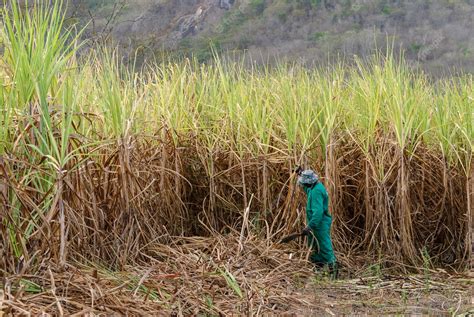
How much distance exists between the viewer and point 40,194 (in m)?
3.42

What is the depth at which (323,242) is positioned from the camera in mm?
5234

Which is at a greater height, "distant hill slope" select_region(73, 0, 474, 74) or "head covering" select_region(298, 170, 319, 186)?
"head covering" select_region(298, 170, 319, 186)

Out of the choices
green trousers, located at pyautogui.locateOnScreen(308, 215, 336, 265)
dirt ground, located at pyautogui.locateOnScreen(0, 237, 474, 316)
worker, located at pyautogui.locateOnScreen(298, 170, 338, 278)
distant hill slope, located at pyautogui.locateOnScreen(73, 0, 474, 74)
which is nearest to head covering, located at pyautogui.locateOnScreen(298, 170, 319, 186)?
worker, located at pyautogui.locateOnScreen(298, 170, 338, 278)

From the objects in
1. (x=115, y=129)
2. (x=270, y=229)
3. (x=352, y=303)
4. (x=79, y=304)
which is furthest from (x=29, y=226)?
(x=270, y=229)

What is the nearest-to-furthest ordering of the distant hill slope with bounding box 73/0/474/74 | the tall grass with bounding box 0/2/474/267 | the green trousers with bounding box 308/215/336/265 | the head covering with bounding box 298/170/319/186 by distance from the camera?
the tall grass with bounding box 0/2/474/267
the head covering with bounding box 298/170/319/186
the green trousers with bounding box 308/215/336/265
the distant hill slope with bounding box 73/0/474/74

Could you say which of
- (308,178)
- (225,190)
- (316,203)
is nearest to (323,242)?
(316,203)

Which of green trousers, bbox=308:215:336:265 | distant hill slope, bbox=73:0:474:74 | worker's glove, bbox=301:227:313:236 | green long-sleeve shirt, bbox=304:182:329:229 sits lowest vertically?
distant hill slope, bbox=73:0:474:74

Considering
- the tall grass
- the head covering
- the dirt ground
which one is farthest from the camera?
the head covering

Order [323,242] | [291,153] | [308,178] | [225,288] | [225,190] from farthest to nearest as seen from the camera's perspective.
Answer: [225,190]
[291,153]
[323,242]
[308,178]
[225,288]

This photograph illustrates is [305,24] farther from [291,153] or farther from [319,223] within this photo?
[319,223]

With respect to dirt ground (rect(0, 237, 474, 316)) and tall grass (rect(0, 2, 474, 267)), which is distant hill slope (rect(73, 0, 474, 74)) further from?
dirt ground (rect(0, 237, 474, 316))

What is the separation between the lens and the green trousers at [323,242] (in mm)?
5211

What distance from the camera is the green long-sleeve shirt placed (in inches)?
200

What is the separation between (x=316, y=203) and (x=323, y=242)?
34cm
